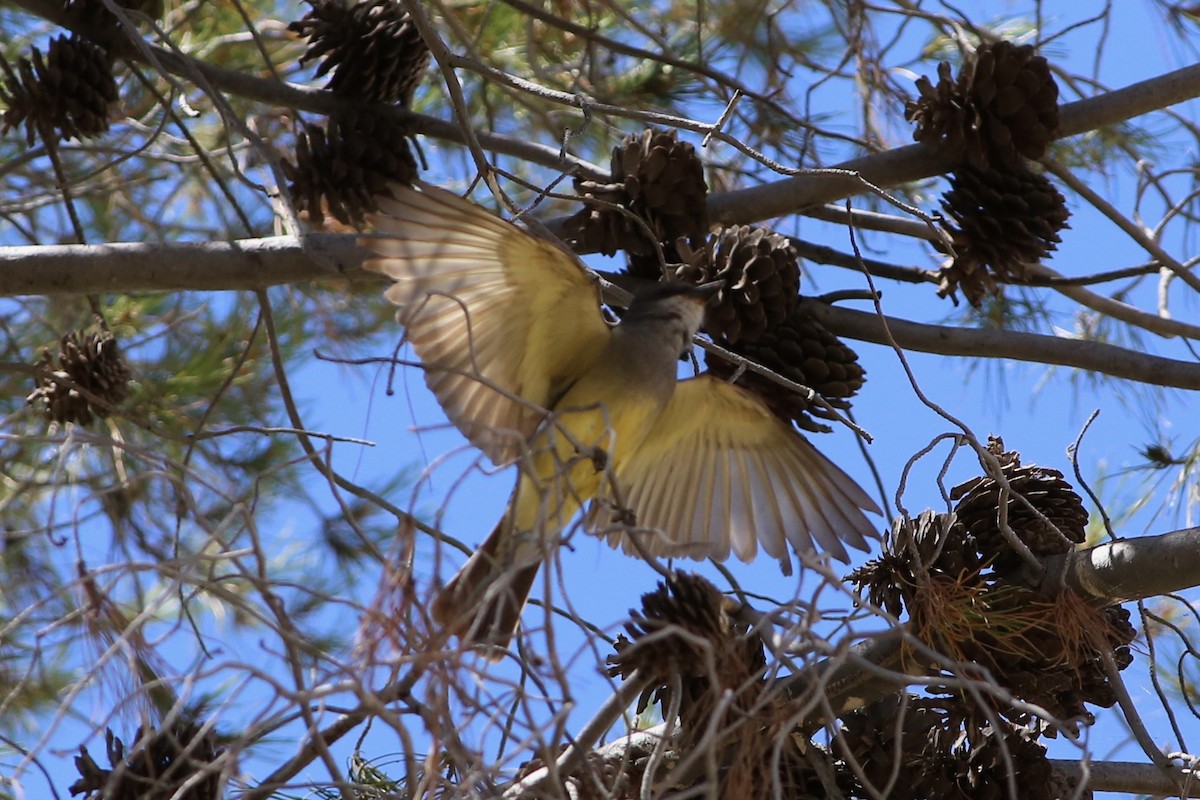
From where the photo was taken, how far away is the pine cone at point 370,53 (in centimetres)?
284

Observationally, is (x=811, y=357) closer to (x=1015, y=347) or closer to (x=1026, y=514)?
(x=1015, y=347)

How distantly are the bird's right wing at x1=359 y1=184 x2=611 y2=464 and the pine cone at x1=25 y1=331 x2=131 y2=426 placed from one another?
77 centimetres

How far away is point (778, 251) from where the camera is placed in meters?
2.65

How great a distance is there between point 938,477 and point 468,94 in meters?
2.65

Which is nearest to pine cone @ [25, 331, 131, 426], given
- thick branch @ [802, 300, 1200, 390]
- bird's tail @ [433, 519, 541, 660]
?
bird's tail @ [433, 519, 541, 660]

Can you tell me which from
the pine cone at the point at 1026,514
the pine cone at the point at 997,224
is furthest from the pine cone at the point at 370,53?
the pine cone at the point at 1026,514

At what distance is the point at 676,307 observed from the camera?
2594 mm

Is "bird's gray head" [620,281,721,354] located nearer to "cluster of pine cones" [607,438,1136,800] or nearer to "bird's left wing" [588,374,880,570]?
"bird's left wing" [588,374,880,570]

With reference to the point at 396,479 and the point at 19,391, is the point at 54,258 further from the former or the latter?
the point at 396,479

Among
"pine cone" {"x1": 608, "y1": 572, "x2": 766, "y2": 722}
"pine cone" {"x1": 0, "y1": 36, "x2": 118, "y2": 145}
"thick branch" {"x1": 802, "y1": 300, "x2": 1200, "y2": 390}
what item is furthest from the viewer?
"pine cone" {"x1": 0, "y1": 36, "x2": 118, "y2": 145}

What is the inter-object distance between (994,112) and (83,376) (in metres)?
1.98

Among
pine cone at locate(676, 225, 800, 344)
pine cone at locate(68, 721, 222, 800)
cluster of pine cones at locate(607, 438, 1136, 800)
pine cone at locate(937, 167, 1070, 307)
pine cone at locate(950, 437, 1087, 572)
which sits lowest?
pine cone at locate(68, 721, 222, 800)

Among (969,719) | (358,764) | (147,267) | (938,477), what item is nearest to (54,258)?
(147,267)

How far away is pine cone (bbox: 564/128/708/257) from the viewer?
265 centimetres
